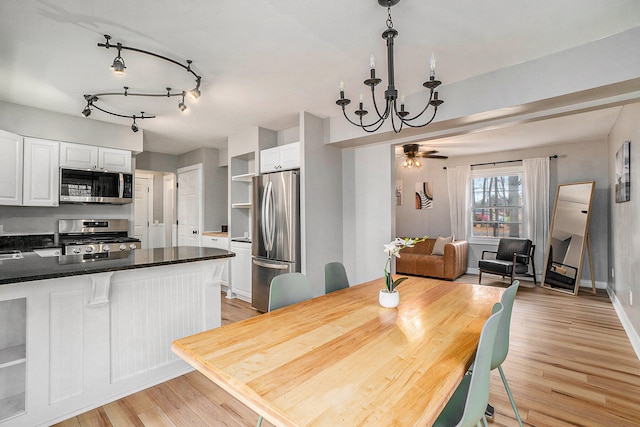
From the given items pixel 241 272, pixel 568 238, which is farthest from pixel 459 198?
pixel 241 272

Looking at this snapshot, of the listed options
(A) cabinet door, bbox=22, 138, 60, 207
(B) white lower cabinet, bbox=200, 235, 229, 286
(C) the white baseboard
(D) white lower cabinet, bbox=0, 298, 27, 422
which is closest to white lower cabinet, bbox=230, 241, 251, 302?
(B) white lower cabinet, bbox=200, 235, 229, 286

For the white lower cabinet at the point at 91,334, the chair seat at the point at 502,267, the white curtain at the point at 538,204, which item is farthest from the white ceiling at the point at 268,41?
the white curtain at the point at 538,204

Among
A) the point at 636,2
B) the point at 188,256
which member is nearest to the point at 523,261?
the point at 636,2

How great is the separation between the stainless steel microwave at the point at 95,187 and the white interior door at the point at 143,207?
2.35 m

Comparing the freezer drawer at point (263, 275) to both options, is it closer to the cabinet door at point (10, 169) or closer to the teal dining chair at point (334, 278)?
the teal dining chair at point (334, 278)

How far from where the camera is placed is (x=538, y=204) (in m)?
5.69

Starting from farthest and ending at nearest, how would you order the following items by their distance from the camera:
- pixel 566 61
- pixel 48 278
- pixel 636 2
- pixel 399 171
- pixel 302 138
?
1. pixel 399 171
2. pixel 302 138
3. pixel 566 61
4. pixel 636 2
5. pixel 48 278

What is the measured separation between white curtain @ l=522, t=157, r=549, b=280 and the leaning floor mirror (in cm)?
23

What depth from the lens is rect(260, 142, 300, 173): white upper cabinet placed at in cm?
387

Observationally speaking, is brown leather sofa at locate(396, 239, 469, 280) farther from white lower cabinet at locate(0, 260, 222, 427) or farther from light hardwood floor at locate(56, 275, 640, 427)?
white lower cabinet at locate(0, 260, 222, 427)

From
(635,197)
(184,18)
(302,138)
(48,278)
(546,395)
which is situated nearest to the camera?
(48,278)

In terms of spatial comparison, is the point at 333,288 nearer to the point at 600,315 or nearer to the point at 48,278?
the point at 48,278

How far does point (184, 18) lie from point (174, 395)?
8.50ft

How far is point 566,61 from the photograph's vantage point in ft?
7.76
